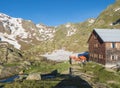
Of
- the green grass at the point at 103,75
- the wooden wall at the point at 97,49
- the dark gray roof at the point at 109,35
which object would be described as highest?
the dark gray roof at the point at 109,35

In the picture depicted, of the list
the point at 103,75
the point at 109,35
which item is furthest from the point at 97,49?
the point at 103,75

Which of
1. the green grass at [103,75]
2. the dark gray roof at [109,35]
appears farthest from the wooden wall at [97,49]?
the green grass at [103,75]

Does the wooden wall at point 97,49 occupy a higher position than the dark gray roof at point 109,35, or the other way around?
the dark gray roof at point 109,35

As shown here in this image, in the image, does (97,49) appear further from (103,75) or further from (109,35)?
(103,75)

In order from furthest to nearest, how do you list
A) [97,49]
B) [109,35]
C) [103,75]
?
[97,49], [109,35], [103,75]

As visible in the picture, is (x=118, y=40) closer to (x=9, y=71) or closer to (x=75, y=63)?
(x=75, y=63)

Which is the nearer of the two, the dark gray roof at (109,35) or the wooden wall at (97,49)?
the dark gray roof at (109,35)

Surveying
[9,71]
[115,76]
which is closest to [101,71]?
[115,76]

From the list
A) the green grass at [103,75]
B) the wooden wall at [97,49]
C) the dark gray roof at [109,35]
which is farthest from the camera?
the wooden wall at [97,49]

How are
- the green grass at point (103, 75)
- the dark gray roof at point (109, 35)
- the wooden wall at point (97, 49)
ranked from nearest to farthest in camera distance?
the green grass at point (103, 75)
the dark gray roof at point (109, 35)
the wooden wall at point (97, 49)

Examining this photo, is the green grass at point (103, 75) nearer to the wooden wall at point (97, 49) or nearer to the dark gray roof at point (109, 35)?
the wooden wall at point (97, 49)

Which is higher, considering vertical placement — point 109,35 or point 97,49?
point 109,35

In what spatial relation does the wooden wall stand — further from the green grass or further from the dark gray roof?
the green grass

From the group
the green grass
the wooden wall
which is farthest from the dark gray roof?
the green grass
